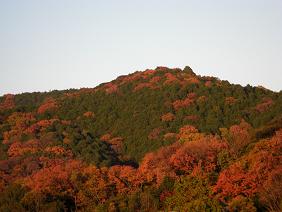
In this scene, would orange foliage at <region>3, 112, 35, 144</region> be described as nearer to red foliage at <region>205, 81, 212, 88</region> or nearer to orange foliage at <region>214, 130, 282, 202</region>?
red foliage at <region>205, 81, 212, 88</region>

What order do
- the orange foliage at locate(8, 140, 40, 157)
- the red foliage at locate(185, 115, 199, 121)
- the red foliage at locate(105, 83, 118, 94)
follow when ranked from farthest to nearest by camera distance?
1. the red foliage at locate(105, 83, 118, 94)
2. the red foliage at locate(185, 115, 199, 121)
3. the orange foliage at locate(8, 140, 40, 157)

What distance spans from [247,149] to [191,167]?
27.9ft

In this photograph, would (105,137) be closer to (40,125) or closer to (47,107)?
(40,125)

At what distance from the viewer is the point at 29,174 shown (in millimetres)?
91562

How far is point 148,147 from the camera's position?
112m

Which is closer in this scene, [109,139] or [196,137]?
[196,137]

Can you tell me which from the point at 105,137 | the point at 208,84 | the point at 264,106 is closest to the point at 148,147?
the point at 105,137

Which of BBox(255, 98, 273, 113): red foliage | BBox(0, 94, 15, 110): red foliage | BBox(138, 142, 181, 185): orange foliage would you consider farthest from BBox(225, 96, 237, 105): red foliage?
BBox(0, 94, 15, 110): red foliage

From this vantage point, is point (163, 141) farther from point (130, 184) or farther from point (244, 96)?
point (130, 184)

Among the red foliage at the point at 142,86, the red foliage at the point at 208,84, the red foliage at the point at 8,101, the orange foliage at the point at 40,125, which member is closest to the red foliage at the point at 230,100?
the red foliage at the point at 208,84

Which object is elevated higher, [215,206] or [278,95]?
[278,95]

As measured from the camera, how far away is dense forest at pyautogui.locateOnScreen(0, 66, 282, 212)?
59125 millimetres

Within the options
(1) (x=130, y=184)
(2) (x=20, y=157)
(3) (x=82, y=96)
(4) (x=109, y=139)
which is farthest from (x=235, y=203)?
(3) (x=82, y=96)

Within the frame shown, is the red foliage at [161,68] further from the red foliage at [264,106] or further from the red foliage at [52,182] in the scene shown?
the red foliage at [52,182]
